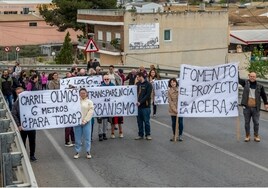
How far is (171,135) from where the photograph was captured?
1552 cm

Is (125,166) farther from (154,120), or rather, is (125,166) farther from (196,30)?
(196,30)

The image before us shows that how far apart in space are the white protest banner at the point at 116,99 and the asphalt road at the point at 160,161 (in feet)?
2.35

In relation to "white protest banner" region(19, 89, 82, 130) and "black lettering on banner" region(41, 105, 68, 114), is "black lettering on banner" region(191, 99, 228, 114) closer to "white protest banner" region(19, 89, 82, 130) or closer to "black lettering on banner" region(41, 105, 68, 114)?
"white protest banner" region(19, 89, 82, 130)

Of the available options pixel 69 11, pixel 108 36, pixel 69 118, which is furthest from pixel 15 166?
pixel 69 11

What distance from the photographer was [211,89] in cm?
1503

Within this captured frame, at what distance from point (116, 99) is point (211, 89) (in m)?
2.48

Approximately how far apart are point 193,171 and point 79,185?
2288 mm

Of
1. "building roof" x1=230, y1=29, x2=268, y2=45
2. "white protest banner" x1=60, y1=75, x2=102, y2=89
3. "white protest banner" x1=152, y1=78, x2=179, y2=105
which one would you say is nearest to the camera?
"white protest banner" x1=60, y1=75, x2=102, y2=89

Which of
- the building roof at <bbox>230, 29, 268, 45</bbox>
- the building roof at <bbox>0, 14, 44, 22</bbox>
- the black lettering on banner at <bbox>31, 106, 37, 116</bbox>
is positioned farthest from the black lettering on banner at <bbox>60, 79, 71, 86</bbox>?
the building roof at <bbox>0, 14, 44, 22</bbox>

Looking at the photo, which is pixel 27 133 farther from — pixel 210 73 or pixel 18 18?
pixel 18 18

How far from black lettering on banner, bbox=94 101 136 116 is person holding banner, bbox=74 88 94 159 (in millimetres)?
2194

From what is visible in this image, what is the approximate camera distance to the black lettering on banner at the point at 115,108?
15.1 m

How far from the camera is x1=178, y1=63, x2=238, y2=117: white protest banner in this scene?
14859mm

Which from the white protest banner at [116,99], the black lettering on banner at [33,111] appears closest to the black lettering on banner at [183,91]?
the white protest banner at [116,99]
